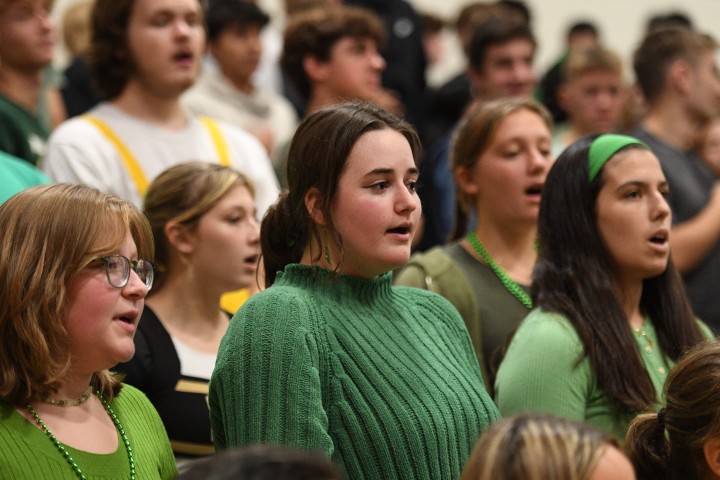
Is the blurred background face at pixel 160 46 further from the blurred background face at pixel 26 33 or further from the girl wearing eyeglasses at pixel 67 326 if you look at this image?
the girl wearing eyeglasses at pixel 67 326

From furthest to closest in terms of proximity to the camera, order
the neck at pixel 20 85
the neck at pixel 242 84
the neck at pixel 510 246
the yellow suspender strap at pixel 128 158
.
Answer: the neck at pixel 242 84, the neck at pixel 20 85, the yellow suspender strap at pixel 128 158, the neck at pixel 510 246

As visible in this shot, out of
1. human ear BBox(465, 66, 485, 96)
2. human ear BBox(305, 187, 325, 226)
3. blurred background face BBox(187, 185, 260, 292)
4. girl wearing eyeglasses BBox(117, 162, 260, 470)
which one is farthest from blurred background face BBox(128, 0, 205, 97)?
human ear BBox(465, 66, 485, 96)

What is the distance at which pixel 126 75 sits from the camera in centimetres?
387

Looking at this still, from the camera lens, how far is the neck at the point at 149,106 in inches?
150

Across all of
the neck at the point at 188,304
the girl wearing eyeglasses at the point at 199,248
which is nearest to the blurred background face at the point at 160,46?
the girl wearing eyeglasses at the point at 199,248

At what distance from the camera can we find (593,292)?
2.92m

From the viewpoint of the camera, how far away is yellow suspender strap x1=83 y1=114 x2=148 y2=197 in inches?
142

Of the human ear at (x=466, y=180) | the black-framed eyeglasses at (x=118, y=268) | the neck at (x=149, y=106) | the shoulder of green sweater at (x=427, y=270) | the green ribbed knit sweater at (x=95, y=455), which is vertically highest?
the neck at (x=149, y=106)

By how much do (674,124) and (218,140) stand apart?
1716 millimetres

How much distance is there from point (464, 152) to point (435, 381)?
4.18ft

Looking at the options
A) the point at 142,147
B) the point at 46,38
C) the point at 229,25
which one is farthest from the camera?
the point at 229,25

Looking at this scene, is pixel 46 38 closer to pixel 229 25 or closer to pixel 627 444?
pixel 229 25

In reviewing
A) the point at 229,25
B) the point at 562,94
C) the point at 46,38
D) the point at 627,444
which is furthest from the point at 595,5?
the point at 627,444

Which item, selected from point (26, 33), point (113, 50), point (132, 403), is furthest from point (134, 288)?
point (26, 33)
